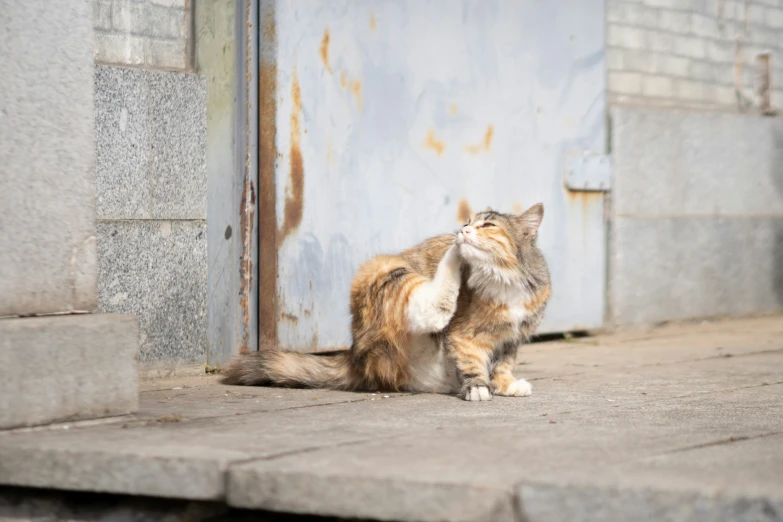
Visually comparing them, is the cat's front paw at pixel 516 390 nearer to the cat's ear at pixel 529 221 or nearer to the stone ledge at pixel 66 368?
the cat's ear at pixel 529 221

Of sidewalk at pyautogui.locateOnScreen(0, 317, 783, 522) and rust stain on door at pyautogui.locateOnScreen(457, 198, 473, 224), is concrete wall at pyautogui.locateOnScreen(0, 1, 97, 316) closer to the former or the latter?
sidewalk at pyautogui.locateOnScreen(0, 317, 783, 522)

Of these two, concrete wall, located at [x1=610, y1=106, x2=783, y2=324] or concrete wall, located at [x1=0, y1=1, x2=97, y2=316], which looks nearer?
concrete wall, located at [x1=0, y1=1, x2=97, y2=316]

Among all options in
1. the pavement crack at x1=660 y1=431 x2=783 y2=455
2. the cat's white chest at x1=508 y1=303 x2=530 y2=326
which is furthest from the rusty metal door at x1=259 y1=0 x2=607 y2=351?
the pavement crack at x1=660 y1=431 x2=783 y2=455

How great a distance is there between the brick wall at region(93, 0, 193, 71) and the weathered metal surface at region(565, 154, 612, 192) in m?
2.81

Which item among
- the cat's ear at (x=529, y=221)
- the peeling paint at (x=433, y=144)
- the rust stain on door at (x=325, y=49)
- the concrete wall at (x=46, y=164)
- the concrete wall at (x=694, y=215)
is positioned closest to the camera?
the concrete wall at (x=46, y=164)

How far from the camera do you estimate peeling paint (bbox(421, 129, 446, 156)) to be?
249 inches

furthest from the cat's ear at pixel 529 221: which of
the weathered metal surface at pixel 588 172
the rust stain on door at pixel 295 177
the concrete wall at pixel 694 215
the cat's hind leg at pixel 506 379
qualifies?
the concrete wall at pixel 694 215

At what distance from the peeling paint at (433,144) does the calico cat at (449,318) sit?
157 cm

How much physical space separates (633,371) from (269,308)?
187 cm

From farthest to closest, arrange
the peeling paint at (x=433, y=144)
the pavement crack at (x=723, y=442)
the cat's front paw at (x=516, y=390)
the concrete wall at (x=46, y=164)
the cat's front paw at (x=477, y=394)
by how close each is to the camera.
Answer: the peeling paint at (x=433, y=144)
the cat's front paw at (x=516, y=390)
the cat's front paw at (x=477, y=394)
the concrete wall at (x=46, y=164)
the pavement crack at (x=723, y=442)

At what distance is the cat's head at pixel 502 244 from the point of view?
4.47 m

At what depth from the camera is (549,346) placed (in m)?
6.90

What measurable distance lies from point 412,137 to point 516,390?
2095 millimetres

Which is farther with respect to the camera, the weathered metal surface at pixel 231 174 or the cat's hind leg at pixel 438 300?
the weathered metal surface at pixel 231 174
